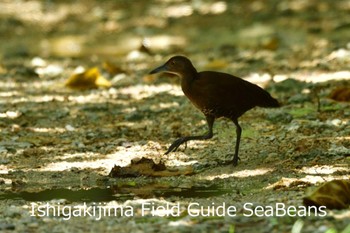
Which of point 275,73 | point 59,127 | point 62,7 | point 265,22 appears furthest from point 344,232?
point 62,7

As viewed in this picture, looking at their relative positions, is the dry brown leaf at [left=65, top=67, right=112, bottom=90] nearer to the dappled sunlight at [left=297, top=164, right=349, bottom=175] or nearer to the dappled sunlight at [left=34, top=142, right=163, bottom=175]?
the dappled sunlight at [left=34, top=142, right=163, bottom=175]

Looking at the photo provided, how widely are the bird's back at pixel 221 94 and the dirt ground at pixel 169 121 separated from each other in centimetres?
49

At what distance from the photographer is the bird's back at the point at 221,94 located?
25.6ft

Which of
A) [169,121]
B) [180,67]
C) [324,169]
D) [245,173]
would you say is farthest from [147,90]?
[324,169]

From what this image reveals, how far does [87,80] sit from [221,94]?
4.06 m

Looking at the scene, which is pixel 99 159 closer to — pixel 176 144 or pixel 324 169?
pixel 176 144

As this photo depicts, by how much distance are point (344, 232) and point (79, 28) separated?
43.1 ft

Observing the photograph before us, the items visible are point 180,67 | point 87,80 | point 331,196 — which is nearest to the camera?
point 331,196

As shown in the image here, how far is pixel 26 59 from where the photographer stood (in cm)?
1462

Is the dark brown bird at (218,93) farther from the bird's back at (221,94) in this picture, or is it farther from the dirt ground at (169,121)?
the dirt ground at (169,121)

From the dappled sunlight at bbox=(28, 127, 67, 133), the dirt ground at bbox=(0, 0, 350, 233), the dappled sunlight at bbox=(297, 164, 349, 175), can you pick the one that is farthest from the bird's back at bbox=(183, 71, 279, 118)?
the dappled sunlight at bbox=(28, 127, 67, 133)

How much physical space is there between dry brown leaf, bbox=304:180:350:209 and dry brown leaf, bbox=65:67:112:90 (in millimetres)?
5884

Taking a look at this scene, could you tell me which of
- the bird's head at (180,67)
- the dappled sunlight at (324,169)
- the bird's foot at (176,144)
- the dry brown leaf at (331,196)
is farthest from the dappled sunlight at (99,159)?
the dry brown leaf at (331,196)

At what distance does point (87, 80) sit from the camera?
11586mm
